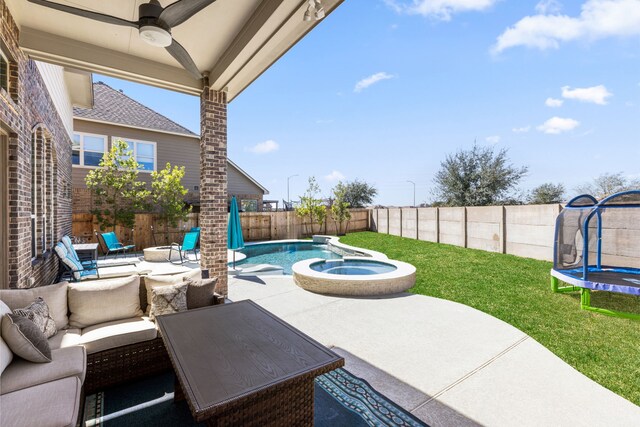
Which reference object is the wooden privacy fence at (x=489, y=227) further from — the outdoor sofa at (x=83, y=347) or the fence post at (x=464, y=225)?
the outdoor sofa at (x=83, y=347)

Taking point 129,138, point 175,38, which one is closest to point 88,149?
point 129,138

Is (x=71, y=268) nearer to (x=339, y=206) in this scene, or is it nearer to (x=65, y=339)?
(x=65, y=339)

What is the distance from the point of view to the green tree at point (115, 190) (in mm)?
10984

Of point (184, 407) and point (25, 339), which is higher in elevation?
point (25, 339)

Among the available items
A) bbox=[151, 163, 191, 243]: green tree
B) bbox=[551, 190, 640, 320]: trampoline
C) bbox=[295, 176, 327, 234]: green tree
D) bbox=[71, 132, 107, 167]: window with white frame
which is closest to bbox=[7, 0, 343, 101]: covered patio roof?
bbox=[551, 190, 640, 320]: trampoline

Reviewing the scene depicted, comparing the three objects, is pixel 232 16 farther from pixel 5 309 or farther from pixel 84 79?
pixel 84 79

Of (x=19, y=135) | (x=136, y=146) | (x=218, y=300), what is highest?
(x=136, y=146)

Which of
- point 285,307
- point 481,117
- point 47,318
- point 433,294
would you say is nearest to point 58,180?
point 47,318

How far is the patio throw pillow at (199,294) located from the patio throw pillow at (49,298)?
1237mm

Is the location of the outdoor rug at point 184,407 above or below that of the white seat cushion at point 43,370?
below

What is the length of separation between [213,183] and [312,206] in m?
11.3

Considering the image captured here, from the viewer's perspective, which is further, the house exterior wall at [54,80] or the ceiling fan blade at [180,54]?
the house exterior wall at [54,80]

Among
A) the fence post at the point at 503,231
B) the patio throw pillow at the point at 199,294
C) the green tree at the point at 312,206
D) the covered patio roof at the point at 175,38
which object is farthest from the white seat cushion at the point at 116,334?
the green tree at the point at 312,206

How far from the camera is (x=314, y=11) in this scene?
111 inches
